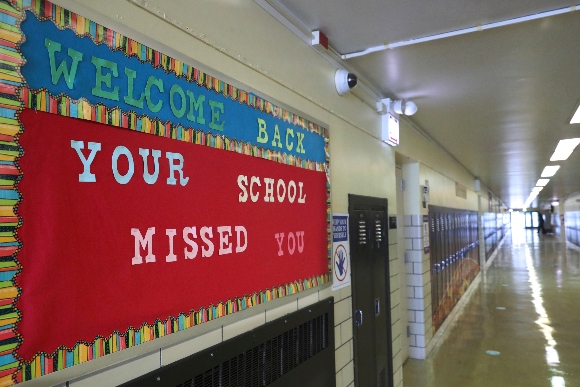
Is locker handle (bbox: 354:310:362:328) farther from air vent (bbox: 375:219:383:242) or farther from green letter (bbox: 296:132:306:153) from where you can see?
green letter (bbox: 296:132:306:153)

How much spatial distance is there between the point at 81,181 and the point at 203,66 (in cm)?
64

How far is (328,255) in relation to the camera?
240 centimetres

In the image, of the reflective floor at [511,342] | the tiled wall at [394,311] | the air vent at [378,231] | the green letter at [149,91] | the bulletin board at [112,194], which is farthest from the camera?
the reflective floor at [511,342]

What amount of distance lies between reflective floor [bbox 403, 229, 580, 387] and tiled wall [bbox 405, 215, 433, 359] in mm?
190

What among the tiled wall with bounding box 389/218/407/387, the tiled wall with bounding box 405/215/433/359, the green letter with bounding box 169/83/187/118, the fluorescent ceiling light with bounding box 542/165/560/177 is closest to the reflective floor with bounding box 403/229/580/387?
the tiled wall with bounding box 405/215/433/359

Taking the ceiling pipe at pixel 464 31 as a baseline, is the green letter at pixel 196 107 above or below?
below

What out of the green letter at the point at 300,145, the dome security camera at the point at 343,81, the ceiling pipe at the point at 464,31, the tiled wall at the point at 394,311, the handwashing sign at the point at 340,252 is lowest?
the tiled wall at the point at 394,311

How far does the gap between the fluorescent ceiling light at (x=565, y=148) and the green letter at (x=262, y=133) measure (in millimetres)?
5357

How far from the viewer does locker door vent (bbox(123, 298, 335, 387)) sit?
1391mm

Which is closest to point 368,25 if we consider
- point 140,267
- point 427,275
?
point 140,267

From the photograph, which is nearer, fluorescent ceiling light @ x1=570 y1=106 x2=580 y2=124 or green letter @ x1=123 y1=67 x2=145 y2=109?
green letter @ x1=123 y1=67 x2=145 y2=109

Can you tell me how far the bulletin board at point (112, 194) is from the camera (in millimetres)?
945

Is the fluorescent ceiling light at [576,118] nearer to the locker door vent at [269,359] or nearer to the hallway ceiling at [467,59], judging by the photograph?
the hallway ceiling at [467,59]

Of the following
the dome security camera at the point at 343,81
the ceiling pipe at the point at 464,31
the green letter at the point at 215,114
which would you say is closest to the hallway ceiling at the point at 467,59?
the ceiling pipe at the point at 464,31
